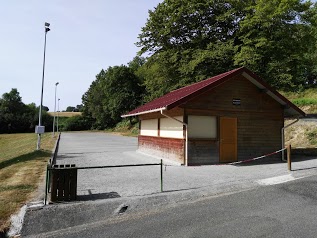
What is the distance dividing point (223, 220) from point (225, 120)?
8.67m

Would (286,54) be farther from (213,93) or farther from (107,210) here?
(107,210)

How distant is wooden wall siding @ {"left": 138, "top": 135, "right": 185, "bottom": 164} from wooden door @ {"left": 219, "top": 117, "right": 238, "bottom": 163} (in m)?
2.03

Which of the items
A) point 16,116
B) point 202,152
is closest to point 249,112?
point 202,152

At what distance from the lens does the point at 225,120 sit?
14.4 m

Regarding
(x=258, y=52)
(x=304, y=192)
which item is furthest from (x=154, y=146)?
(x=258, y=52)

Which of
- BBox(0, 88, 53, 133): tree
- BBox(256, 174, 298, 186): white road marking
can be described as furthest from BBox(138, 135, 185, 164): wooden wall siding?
BBox(0, 88, 53, 133): tree

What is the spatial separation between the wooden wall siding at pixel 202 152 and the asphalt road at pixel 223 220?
5.41 m

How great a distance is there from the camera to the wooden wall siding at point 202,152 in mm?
13570

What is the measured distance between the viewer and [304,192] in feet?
27.5

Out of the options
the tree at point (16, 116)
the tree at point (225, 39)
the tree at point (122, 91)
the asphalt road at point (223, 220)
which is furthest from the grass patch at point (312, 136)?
the tree at point (16, 116)

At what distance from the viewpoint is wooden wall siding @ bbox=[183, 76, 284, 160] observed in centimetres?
1419

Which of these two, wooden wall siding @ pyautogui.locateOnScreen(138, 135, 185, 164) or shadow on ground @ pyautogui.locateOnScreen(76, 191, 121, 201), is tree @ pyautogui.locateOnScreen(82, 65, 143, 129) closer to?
wooden wall siding @ pyautogui.locateOnScreen(138, 135, 185, 164)

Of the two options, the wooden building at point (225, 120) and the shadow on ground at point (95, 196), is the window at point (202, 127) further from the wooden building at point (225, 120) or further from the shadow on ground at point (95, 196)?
the shadow on ground at point (95, 196)

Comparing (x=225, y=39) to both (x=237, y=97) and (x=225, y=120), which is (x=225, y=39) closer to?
(x=237, y=97)
